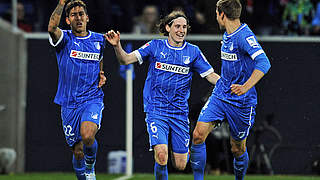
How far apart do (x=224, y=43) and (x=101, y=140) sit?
5.19m

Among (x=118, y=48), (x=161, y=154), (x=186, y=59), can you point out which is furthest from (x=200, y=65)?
(x=161, y=154)

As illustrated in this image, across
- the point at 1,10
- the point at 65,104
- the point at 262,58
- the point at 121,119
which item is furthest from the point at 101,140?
the point at 262,58

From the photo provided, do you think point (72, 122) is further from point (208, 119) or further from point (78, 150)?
point (208, 119)

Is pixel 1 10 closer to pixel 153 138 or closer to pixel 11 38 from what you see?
pixel 11 38

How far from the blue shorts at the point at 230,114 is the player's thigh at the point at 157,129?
17.6 inches

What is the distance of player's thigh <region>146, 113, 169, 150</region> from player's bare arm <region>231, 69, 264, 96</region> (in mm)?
952

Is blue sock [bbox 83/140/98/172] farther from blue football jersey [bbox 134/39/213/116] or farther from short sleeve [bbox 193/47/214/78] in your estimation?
short sleeve [bbox 193/47/214/78]

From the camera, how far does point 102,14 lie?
501 inches

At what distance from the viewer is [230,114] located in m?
7.88

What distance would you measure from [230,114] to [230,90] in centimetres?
27

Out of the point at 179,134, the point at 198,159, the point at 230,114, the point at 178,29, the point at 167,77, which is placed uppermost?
the point at 178,29

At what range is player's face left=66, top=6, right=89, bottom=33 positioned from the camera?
800 cm

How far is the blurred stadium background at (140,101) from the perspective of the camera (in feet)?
40.2

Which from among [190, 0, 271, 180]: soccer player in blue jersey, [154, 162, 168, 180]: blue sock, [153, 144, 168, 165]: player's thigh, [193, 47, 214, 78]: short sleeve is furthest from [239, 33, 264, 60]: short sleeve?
[154, 162, 168, 180]: blue sock
